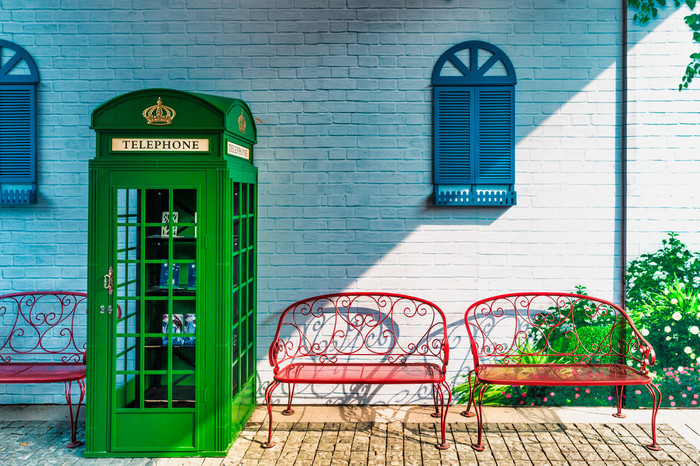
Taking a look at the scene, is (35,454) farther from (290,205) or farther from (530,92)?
(530,92)

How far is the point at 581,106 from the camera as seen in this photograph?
4.89 metres

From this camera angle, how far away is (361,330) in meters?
4.96

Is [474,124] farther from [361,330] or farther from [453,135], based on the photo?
[361,330]

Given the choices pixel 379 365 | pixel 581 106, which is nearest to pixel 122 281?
pixel 379 365

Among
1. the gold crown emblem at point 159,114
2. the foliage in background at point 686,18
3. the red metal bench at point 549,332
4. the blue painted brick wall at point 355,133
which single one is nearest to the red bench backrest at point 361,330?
the blue painted brick wall at point 355,133

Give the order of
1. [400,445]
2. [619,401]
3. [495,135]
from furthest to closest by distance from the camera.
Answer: [495,135] < [619,401] < [400,445]

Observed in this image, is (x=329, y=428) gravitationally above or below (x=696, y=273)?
below

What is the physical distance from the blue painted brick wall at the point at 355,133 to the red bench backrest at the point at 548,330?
0.14 metres

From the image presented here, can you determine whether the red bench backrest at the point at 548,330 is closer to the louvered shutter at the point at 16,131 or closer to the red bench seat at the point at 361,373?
the red bench seat at the point at 361,373

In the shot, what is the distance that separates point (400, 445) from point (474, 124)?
258cm

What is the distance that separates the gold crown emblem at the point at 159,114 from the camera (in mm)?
3934

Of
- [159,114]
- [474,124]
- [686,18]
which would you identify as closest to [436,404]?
[474,124]

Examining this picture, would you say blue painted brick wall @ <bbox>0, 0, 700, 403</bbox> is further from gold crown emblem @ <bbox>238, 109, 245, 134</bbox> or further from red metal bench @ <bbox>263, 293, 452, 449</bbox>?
gold crown emblem @ <bbox>238, 109, 245, 134</bbox>

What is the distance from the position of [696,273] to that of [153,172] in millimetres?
4273
